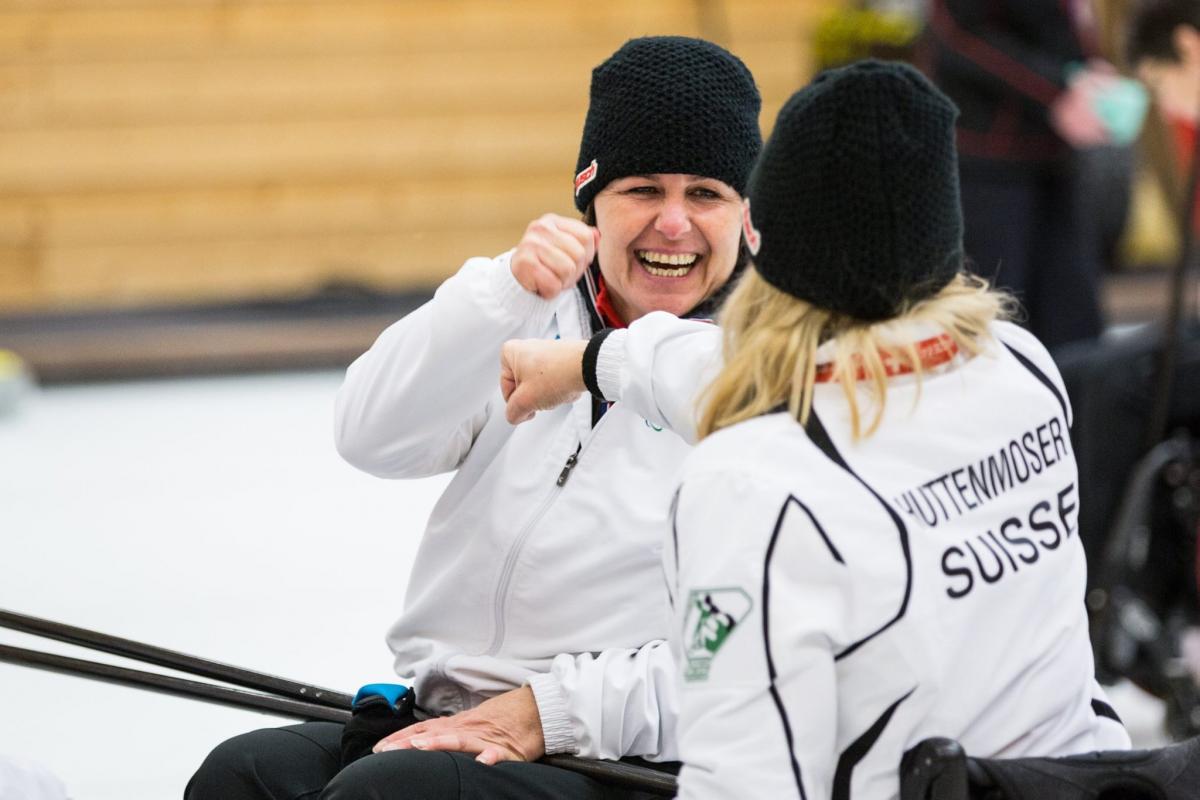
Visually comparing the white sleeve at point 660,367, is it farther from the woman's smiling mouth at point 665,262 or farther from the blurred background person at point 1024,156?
the blurred background person at point 1024,156

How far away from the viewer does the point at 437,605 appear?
5.67 ft

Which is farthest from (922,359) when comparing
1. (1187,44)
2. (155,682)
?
(1187,44)

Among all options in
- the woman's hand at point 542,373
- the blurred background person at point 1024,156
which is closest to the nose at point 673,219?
the woman's hand at point 542,373

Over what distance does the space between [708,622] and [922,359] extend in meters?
0.27

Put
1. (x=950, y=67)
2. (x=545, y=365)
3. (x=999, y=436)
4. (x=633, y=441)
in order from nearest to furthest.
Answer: (x=999, y=436) < (x=545, y=365) < (x=633, y=441) < (x=950, y=67)

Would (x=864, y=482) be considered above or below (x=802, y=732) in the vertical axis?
above

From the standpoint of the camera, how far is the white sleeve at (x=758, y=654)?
1131 millimetres

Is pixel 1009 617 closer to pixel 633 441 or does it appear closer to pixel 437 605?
pixel 633 441

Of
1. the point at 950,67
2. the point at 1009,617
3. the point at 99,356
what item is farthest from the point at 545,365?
the point at 99,356

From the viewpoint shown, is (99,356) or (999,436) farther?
(99,356)

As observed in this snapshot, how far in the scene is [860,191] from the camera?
120 cm

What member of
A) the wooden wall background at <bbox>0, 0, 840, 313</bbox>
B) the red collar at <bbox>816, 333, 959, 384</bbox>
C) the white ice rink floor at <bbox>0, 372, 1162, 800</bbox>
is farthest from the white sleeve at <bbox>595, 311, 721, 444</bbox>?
the wooden wall background at <bbox>0, 0, 840, 313</bbox>

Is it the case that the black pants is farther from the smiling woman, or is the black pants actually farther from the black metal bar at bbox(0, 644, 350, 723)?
the smiling woman

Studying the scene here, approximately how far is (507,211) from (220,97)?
4.26 ft
